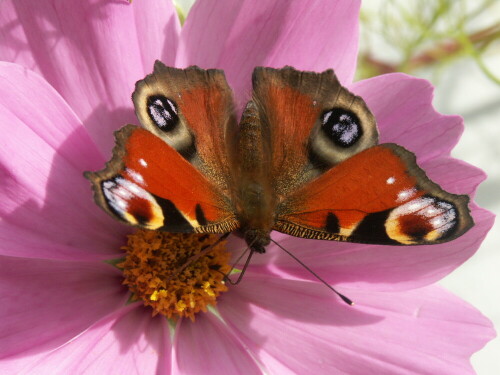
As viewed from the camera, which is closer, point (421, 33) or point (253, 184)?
point (253, 184)

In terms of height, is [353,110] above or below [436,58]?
above

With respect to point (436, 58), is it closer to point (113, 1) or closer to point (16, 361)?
point (113, 1)

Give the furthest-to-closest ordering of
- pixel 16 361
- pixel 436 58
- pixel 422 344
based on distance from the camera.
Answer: pixel 436 58 → pixel 422 344 → pixel 16 361

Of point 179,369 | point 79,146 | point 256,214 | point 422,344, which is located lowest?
point 422,344

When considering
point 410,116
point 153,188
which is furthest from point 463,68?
point 153,188

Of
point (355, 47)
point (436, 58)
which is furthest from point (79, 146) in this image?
point (436, 58)

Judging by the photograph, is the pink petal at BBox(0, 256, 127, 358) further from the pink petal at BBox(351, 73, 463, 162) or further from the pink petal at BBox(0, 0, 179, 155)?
the pink petal at BBox(351, 73, 463, 162)

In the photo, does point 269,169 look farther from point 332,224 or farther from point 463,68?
point 463,68
